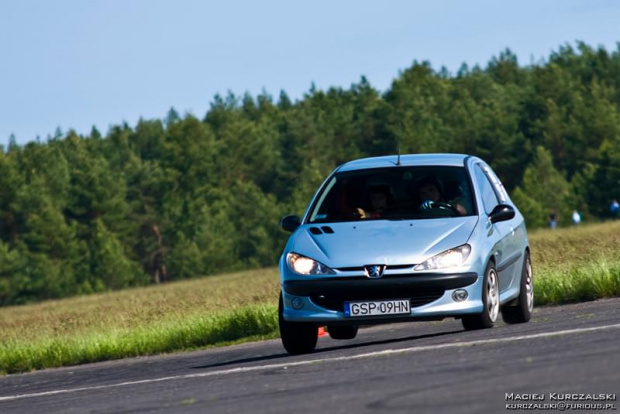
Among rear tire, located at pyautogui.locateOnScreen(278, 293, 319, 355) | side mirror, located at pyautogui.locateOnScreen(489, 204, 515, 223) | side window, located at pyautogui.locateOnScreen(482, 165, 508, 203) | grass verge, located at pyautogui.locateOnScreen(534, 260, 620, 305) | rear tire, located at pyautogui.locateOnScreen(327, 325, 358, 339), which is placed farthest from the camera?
grass verge, located at pyautogui.locateOnScreen(534, 260, 620, 305)

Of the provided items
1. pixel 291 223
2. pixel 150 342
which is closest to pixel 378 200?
pixel 291 223

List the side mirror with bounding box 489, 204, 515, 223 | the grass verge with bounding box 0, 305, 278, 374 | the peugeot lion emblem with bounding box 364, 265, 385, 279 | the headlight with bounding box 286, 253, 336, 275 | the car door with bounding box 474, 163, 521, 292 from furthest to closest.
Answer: the grass verge with bounding box 0, 305, 278, 374
the side mirror with bounding box 489, 204, 515, 223
the car door with bounding box 474, 163, 521, 292
the headlight with bounding box 286, 253, 336, 275
the peugeot lion emblem with bounding box 364, 265, 385, 279

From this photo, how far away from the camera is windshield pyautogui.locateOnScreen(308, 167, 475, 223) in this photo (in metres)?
12.6

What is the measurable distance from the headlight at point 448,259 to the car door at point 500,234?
50 cm

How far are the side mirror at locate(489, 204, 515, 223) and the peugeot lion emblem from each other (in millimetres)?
1475

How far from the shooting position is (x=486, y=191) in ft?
43.9

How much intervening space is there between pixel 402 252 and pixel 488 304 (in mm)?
956

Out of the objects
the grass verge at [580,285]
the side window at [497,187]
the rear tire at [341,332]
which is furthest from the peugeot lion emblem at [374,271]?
the grass verge at [580,285]

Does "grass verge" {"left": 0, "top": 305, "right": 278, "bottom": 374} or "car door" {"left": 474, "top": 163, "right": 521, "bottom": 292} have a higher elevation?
"car door" {"left": 474, "top": 163, "right": 521, "bottom": 292}

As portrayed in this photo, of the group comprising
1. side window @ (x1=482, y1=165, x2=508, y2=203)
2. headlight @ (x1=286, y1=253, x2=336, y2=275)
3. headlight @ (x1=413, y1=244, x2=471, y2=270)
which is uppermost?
side window @ (x1=482, y1=165, x2=508, y2=203)

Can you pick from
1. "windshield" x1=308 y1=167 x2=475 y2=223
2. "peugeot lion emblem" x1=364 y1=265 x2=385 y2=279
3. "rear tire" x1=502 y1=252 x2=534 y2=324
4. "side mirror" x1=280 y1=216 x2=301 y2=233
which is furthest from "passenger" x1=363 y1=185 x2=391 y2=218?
"rear tire" x1=502 y1=252 x2=534 y2=324

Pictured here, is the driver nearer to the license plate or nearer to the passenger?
the passenger

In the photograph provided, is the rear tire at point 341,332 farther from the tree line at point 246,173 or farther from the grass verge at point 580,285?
the tree line at point 246,173

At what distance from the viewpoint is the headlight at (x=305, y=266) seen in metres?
11.8
